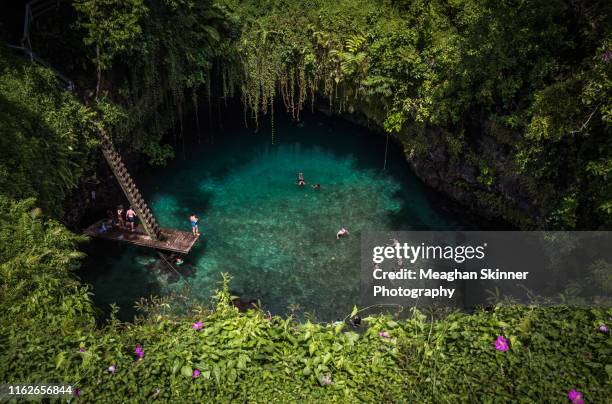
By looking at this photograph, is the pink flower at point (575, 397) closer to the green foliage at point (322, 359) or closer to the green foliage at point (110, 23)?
the green foliage at point (322, 359)

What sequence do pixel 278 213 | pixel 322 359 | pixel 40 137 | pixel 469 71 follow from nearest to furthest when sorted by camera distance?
pixel 322 359, pixel 40 137, pixel 469 71, pixel 278 213

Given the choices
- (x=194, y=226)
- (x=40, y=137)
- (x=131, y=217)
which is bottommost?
(x=194, y=226)

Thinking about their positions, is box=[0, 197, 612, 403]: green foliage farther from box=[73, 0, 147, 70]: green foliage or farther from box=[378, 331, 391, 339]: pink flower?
box=[73, 0, 147, 70]: green foliage

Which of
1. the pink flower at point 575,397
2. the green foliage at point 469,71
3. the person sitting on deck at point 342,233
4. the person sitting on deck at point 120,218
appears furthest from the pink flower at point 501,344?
the person sitting on deck at point 120,218

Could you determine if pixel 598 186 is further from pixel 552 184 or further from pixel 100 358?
pixel 100 358

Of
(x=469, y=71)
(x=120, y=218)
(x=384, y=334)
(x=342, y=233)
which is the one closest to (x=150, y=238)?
(x=120, y=218)

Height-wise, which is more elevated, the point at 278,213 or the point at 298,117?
the point at 298,117

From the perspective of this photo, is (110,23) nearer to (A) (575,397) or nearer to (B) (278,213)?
(B) (278,213)
